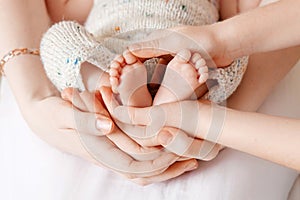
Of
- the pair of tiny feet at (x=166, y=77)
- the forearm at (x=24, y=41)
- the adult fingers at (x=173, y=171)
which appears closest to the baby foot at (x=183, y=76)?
the pair of tiny feet at (x=166, y=77)

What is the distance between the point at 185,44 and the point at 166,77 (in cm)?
6

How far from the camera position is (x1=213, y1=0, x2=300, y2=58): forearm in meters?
0.78

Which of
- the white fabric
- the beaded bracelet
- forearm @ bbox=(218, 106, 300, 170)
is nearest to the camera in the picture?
forearm @ bbox=(218, 106, 300, 170)

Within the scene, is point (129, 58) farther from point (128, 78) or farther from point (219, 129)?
point (219, 129)

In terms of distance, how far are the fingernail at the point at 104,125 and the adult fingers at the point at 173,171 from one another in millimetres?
93

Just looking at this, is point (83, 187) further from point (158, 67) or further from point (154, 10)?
point (154, 10)

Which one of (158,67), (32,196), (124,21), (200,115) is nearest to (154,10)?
(124,21)

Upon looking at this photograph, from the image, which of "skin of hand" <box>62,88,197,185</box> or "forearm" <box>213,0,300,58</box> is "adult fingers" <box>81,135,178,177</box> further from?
"forearm" <box>213,0,300,58</box>

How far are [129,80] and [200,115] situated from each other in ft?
0.38

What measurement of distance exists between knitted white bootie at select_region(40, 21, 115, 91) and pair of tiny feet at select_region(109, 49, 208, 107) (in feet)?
0.23

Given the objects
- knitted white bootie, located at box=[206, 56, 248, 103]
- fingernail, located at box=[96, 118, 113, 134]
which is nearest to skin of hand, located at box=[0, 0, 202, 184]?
fingernail, located at box=[96, 118, 113, 134]

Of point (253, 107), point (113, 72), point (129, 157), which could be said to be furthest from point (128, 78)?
point (253, 107)

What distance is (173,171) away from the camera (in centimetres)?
79

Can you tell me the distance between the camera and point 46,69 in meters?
0.85
